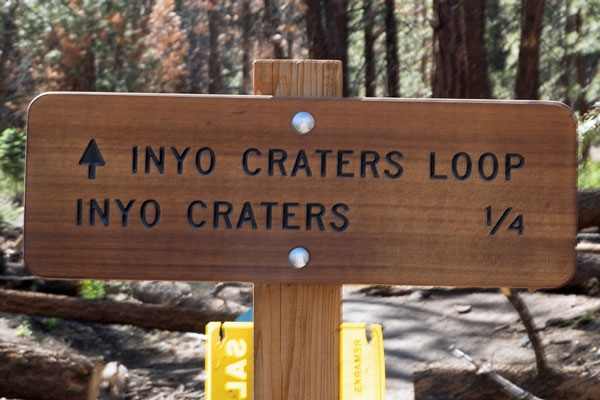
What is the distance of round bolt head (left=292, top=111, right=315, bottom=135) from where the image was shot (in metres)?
1.52

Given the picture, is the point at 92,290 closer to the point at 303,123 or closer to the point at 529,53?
the point at 303,123

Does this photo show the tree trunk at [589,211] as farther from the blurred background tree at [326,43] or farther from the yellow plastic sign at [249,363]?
the yellow plastic sign at [249,363]

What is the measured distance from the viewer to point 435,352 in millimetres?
7008

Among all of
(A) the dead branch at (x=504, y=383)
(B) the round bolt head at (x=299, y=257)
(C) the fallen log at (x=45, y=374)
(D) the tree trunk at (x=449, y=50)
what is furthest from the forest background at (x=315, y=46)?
(B) the round bolt head at (x=299, y=257)

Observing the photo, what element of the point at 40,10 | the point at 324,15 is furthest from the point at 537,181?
the point at 40,10

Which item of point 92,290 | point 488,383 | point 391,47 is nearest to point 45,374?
point 488,383

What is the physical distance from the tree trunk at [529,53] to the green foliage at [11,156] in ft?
30.4

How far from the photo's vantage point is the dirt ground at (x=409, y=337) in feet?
20.4

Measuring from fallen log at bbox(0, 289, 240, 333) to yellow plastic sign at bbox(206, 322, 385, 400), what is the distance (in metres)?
5.45

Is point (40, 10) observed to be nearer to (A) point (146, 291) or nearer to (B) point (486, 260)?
(A) point (146, 291)

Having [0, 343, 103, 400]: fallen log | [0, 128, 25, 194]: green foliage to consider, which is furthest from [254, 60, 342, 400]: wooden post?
[0, 128, 25, 194]: green foliage

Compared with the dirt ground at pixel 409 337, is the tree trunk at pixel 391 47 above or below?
above

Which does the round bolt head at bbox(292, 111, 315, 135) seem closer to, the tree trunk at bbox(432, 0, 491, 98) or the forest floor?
the forest floor

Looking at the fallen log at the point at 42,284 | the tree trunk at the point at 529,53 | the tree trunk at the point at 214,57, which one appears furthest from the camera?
the tree trunk at the point at 214,57
